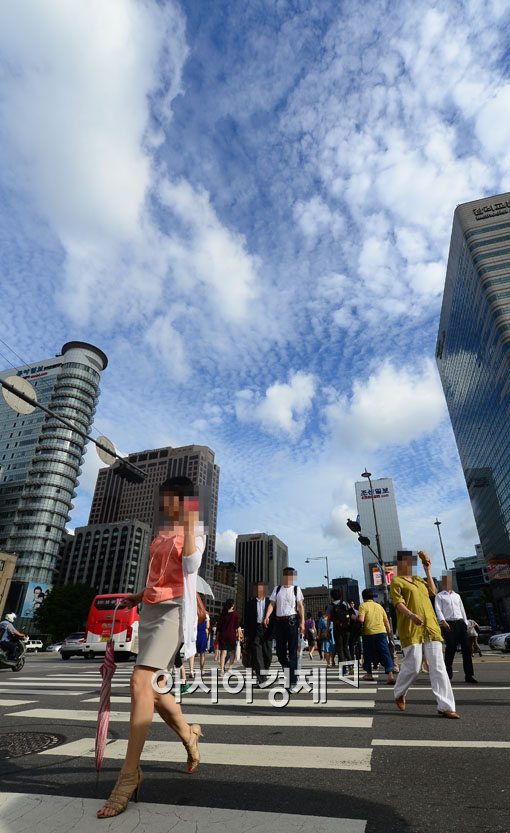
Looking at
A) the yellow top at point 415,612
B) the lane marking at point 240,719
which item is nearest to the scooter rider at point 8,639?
the lane marking at point 240,719

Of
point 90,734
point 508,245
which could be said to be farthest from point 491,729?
point 508,245

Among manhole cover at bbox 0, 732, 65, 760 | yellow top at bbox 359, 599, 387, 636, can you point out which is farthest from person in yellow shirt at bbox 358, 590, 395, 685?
manhole cover at bbox 0, 732, 65, 760

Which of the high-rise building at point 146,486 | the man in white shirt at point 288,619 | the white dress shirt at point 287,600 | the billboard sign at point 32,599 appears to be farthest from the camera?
the high-rise building at point 146,486

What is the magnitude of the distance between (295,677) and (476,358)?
296ft

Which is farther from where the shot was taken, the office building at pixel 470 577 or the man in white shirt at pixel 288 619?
the office building at pixel 470 577

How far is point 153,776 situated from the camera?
8.84 feet

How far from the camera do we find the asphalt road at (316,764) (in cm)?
214

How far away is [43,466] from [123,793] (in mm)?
111036

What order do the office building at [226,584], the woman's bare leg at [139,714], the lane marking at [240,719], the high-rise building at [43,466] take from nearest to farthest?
the woman's bare leg at [139,714]
the lane marking at [240,719]
the high-rise building at [43,466]
the office building at [226,584]

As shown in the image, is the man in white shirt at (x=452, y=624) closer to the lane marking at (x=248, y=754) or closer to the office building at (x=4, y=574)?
the lane marking at (x=248, y=754)

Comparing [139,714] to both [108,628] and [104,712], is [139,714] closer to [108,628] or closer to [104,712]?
[104,712]

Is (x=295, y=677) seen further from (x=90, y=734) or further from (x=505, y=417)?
(x=505, y=417)

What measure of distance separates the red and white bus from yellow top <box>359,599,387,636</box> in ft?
Answer: 41.1

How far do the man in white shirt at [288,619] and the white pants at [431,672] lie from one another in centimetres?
183
